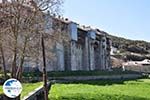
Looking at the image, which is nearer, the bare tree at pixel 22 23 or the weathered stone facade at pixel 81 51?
the bare tree at pixel 22 23

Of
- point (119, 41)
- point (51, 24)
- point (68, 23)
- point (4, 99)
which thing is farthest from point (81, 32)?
point (119, 41)

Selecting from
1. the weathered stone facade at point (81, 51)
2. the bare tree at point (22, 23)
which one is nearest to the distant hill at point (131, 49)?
the weathered stone facade at point (81, 51)

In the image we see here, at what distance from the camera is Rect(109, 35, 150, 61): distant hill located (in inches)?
6328

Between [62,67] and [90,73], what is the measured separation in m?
9.95

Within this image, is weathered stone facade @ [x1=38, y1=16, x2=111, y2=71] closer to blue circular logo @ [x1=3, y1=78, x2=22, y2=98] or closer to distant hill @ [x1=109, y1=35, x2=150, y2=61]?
distant hill @ [x1=109, y1=35, x2=150, y2=61]

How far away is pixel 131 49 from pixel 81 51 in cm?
8119

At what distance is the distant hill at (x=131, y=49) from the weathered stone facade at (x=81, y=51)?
33044mm

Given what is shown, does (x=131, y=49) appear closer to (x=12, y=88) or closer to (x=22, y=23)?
(x=22, y=23)

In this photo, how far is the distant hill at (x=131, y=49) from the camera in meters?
161

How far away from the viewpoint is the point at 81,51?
97188 millimetres

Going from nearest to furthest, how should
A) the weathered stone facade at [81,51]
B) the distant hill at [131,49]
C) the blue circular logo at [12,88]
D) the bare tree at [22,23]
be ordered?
the blue circular logo at [12,88], the bare tree at [22,23], the weathered stone facade at [81,51], the distant hill at [131,49]

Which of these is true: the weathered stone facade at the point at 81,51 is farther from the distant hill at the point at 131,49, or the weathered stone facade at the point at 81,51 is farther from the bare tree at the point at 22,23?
the bare tree at the point at 22,23

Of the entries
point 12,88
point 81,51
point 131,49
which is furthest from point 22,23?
point 131,49

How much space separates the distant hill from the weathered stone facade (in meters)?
33.0
